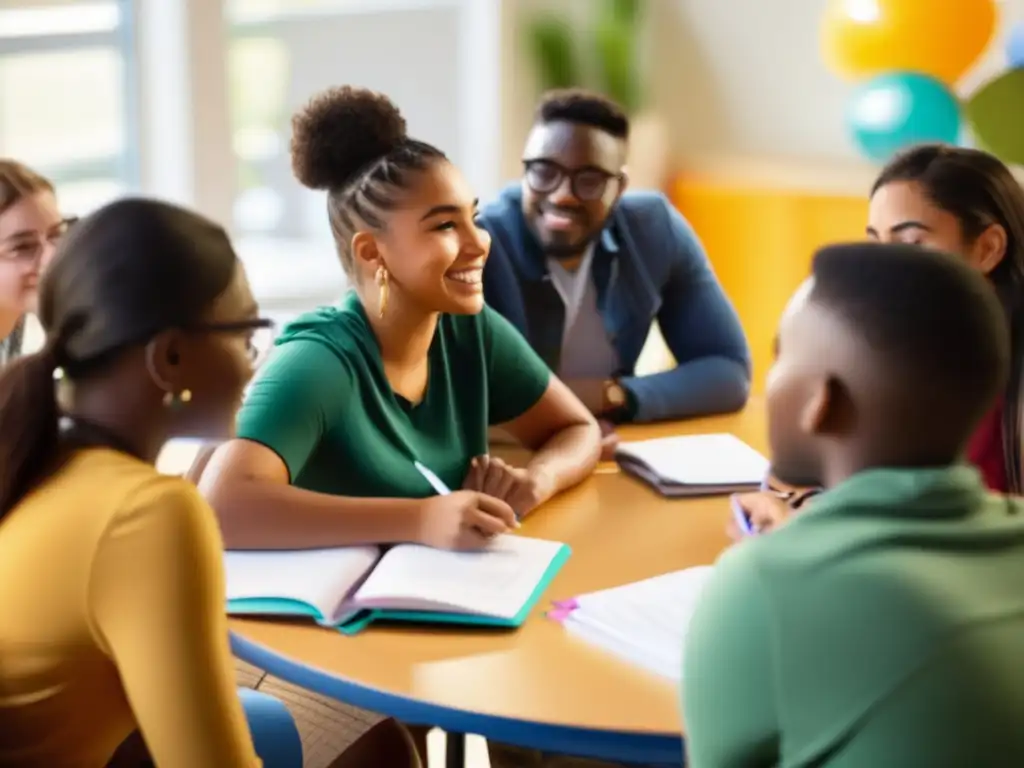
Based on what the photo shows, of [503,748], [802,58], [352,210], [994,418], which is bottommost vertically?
[503,748]

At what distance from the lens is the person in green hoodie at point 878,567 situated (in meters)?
0.82

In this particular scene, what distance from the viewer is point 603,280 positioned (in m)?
2.32

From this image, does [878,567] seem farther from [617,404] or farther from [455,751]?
[617,404]

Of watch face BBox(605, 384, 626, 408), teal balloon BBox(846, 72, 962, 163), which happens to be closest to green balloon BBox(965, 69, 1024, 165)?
teal balloon BBox(846, 72, 962, 163)

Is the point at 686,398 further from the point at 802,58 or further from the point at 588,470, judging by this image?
the point at 802,58

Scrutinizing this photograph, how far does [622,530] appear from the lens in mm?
1604

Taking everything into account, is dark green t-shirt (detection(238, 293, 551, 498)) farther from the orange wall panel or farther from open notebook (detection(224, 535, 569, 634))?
the orange wall panel

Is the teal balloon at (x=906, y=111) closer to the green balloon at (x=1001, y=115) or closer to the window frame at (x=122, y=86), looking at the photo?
the green balloon at (x=1001, y=115)

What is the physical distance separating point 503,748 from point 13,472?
3.20 feet

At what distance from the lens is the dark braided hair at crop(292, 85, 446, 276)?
166 cm

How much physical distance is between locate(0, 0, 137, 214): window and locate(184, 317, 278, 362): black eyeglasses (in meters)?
1.93

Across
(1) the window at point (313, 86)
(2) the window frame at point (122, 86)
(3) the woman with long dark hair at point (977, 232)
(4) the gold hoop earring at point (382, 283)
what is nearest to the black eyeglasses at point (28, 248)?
(4) the gold hoop earring at point (382, 283)

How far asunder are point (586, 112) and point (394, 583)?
3.81ft

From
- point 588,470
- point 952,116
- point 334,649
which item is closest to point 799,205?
point 952,116
